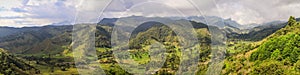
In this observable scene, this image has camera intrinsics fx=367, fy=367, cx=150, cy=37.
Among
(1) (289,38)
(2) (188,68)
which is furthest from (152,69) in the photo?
(1) (289,38)

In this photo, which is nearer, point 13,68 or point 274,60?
point 274,60

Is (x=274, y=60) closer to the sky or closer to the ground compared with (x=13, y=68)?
closer to the sky

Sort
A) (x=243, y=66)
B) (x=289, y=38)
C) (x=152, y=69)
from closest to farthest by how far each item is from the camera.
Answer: (x=289, y=38) → (x=243, y=66) → (x=152, y=69)

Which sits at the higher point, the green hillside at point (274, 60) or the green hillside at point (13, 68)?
the green hillside at point (274, 60)

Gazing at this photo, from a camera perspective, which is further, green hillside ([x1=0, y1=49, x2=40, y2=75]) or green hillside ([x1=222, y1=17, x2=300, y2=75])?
green hillside ([x1=0, y1=49, x2=40, y2=75])

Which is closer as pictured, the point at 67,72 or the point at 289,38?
the point at 289,38

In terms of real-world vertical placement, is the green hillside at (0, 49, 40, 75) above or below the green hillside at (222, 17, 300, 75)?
below

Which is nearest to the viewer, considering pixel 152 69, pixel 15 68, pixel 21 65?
pixel 152 69

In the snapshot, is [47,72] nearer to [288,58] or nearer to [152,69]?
[152,69]

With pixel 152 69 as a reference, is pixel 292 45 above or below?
above

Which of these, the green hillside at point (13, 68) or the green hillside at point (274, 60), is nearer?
the green hillside at point (274, 60)
